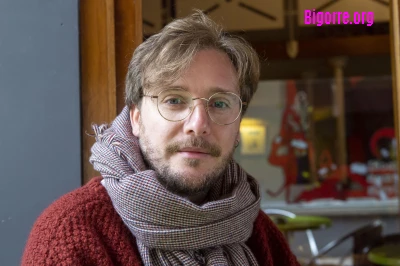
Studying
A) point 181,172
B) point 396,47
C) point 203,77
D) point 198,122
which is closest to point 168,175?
point 181,172

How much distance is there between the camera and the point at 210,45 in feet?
4.44

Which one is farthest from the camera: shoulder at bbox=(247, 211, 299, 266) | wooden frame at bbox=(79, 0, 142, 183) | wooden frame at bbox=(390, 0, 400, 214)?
wooden frame at bbox=(390, 0, 400, 214)

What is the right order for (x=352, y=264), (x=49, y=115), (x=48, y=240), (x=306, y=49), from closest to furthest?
(x=48, y=240) < (x=49, y=115) < (x=352, y=264) < (x=306, y=49)

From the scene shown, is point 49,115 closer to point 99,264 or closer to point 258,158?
point 99,264

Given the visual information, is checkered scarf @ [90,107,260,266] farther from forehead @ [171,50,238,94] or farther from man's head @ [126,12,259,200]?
forehead @ [171,50,238,94]

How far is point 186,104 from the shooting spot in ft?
4.15

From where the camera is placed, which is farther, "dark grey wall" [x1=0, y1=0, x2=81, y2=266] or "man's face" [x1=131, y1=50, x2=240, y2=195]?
"dark grey wall" [x1=0, y1=0, x2=81, y2=266]

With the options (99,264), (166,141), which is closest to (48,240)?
(99,264)

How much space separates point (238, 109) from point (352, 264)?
3.47 metres

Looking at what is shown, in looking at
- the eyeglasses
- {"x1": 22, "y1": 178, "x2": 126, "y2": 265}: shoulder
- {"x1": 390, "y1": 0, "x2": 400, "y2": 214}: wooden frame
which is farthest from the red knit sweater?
{"x1": 390, "y1": 0, "x2": 400, "y2": 214}: wooden frame

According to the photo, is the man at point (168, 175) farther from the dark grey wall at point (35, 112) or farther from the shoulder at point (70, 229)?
the dark grey wall at point (35, 112)

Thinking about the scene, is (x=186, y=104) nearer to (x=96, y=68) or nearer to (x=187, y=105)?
(x=187, y=105)

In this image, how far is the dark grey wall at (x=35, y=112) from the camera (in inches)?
61.2

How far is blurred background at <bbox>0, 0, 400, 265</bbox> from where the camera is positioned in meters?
1.57
